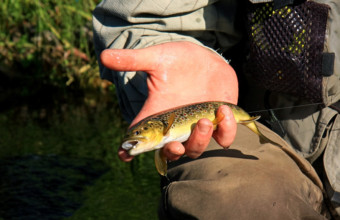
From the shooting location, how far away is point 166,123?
178 centimetres

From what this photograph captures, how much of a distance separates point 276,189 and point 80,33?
395 centimetres

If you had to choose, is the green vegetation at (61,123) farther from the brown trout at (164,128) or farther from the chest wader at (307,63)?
the brown trout at (164,128)

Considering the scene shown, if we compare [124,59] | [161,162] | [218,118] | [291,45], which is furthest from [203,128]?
[291,45]

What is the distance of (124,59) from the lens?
187 cm

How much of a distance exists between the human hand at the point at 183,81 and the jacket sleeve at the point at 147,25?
0.16 metres

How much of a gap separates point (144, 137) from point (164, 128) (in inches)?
3.2

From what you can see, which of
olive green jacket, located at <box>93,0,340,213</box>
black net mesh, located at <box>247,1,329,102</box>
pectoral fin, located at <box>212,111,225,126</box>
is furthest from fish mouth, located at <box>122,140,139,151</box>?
black net mesh, located at <box>247,1,329,102</box>

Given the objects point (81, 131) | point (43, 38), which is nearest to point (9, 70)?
point (43, 38)

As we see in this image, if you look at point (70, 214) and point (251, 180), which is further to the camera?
point (70, 214)

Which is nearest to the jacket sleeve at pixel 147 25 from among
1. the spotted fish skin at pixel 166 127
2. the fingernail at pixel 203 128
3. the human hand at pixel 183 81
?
the human hand at pixel 183 81

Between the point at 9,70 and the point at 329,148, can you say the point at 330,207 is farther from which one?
the point at 9,70

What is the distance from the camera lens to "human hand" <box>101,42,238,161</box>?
1810 millimetres

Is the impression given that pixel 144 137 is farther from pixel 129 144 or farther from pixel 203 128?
pixel 203 128

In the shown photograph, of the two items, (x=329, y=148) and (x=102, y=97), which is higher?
(x=329, y=148)
